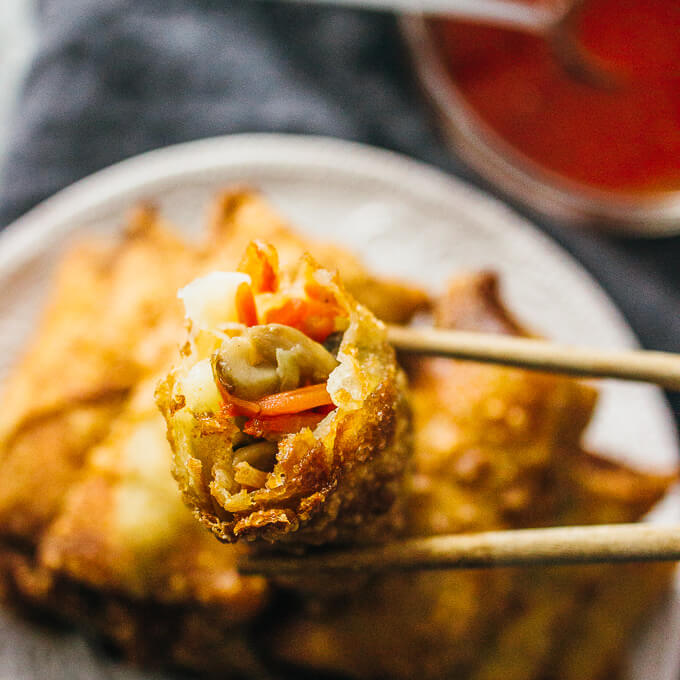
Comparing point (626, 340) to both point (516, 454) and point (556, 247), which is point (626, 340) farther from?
point (516, 454)

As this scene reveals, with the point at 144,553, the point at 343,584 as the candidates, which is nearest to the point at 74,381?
the point at 144,553

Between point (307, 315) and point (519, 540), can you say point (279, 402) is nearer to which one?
point (307, 315)

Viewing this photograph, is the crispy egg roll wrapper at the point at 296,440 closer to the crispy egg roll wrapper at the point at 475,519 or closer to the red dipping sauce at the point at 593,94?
the crispy egg roll wrapper at the point at 475,519

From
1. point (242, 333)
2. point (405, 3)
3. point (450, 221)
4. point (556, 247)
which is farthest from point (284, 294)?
point (405, 3)

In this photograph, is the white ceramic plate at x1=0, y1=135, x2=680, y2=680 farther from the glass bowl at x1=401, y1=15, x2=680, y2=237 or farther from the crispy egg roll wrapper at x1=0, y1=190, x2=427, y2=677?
the crispy egg roll wrapper at x1=0, y1=190, x2=427, y2=677

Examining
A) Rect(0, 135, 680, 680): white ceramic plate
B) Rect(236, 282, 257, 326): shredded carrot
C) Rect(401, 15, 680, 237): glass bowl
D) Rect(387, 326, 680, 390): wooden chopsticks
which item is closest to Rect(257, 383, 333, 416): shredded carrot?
Rect(236, 282, 257, 326): shredded carrot

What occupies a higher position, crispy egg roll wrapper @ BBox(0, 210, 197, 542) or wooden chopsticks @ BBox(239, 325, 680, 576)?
crispy egg roll wrapper @ BBox(0, 210, 197, 542)
